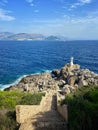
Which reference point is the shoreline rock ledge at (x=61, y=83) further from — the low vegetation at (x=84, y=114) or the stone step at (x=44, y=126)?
the stone step at (x=44, y=126)

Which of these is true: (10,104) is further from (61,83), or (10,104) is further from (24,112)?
(61,83)

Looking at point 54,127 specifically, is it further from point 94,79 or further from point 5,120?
point 94,79

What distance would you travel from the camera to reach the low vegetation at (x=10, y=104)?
22698 mm

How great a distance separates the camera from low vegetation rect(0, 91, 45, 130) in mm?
22698

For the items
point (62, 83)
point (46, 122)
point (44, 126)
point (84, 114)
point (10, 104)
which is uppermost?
point (84, 114)

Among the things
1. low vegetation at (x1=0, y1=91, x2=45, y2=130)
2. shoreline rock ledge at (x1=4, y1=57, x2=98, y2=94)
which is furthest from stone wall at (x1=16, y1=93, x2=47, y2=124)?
shoreline rock ledge at (x1=4, y1=57, x2=98, y2=94)

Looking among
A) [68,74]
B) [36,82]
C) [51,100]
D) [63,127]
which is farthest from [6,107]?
[68,74]

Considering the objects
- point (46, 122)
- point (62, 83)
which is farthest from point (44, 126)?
point (62, 83)

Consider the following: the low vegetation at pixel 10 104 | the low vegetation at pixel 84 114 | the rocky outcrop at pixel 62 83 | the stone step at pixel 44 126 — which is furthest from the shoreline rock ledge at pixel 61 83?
the stone step at pixel 44 126

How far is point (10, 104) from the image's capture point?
93.9 ft

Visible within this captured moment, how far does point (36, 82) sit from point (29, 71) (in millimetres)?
24867

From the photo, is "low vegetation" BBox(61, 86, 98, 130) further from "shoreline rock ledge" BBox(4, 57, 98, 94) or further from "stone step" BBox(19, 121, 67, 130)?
"shoreline rock ledge" BBox(4, 57, 98, 94)

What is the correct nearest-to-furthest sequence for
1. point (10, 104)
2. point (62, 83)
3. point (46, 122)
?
point (46, 122) → point (10, 104) → point (62, 83)

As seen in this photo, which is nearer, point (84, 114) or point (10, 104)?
point (84, 114)
